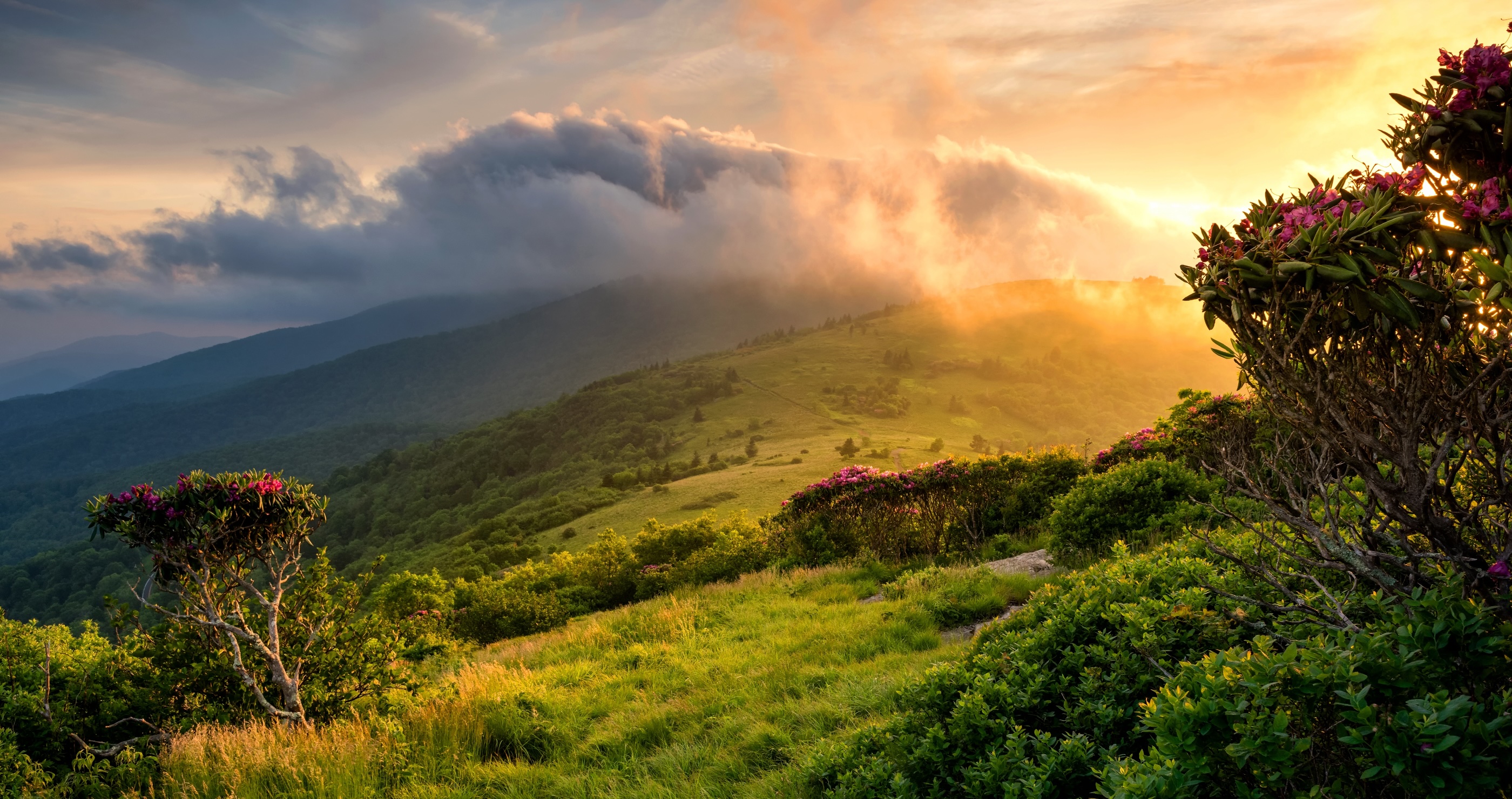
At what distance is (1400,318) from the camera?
8.21 ft

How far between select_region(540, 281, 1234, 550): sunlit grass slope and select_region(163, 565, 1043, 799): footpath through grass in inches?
1742

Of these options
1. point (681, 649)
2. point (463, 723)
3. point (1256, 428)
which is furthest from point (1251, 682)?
point (1256, 428)

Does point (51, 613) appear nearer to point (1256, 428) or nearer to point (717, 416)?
point (717, 416)

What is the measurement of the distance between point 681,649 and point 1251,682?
7.65 meters

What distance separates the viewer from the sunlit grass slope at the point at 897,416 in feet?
215

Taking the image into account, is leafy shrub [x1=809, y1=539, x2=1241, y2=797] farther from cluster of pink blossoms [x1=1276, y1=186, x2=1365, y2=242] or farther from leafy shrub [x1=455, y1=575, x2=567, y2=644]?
leafy shrub [x1=455, y1=575, x2=567, y2=644]

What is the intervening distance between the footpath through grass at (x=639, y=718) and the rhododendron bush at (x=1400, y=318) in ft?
12.1

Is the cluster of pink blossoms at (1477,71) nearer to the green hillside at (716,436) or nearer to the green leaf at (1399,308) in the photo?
the green leaf at (1399,308)

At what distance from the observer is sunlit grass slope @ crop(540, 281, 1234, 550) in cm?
6556

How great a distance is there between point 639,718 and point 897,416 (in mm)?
127424

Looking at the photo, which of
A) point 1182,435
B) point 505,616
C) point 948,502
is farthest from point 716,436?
point 1182,435

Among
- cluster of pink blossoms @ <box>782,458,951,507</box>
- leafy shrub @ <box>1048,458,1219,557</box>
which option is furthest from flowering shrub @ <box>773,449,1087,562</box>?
leafy shrub @ <box>1048,458,1219,557</box>

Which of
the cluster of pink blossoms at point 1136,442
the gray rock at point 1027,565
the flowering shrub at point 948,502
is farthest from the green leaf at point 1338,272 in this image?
the cluster of pink blossoms at point 1136,442

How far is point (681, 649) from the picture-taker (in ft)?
30.3
